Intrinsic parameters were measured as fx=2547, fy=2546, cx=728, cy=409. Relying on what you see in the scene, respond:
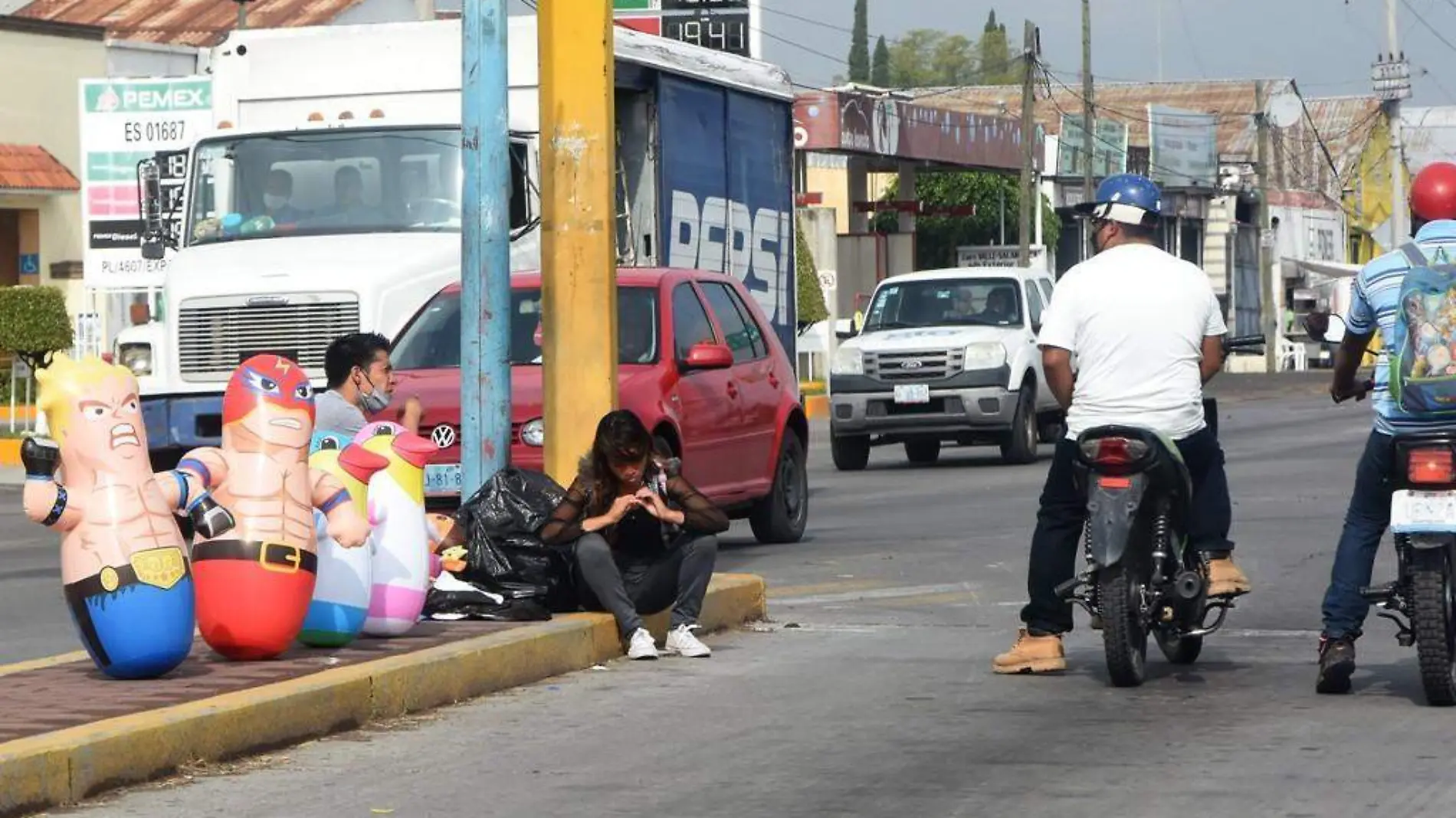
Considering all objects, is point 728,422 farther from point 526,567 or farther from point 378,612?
point 378,612

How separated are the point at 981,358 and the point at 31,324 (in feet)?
42.1

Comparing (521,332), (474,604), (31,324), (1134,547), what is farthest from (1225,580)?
(31,324)

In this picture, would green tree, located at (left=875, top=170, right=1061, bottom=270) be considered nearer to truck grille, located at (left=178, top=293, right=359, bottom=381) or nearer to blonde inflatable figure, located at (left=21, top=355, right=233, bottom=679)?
truck grille, located at (left=178, top=293, right=359, bottom=381)

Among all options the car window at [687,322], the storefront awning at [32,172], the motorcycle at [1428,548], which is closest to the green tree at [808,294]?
the storefront awning at [32,172]

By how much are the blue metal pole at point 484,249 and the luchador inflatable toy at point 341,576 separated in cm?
219

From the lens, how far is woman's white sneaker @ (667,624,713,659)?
10422 mm

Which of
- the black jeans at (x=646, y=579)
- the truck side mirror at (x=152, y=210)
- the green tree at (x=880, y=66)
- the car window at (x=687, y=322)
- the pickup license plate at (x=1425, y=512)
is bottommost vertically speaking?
the black jeans at (x=646, y=579)

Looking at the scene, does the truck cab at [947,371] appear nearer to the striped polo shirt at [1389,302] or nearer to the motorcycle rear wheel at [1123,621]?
the motorcycle rear wheel at [1123,621]

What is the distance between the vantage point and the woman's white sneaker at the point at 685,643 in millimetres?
10422

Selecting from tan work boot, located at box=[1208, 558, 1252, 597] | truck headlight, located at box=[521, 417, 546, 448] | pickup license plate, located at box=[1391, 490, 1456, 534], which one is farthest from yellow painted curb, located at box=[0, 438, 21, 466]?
pickup license plate, located at box=[1391, 490, 1456, 534]

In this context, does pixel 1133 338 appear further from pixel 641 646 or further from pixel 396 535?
pixel 396 535

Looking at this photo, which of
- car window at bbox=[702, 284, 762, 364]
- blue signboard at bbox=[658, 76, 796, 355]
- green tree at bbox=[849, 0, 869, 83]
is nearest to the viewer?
car window at bbox=[702, 284, 762, 364]

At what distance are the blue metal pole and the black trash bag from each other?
3.58ft

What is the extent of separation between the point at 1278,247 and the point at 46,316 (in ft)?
181
